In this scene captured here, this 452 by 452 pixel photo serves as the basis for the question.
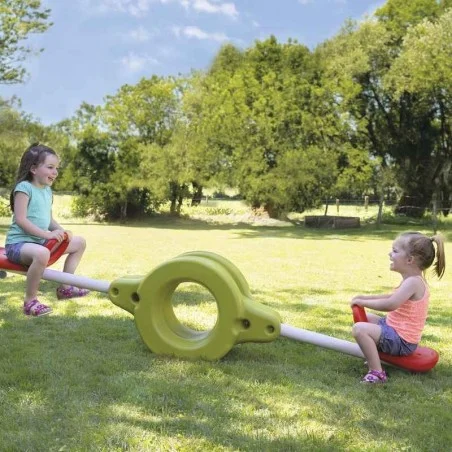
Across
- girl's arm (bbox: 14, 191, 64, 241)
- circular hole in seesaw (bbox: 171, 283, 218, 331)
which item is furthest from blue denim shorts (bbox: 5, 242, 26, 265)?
circular hole in seesaw (bbox: 171, 283, 218, 331)

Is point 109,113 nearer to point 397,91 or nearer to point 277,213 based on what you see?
point 277,213

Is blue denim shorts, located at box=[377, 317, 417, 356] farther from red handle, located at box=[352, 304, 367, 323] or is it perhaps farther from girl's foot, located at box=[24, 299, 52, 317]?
girl's foot, located at box=[24, 299, 52, 317]

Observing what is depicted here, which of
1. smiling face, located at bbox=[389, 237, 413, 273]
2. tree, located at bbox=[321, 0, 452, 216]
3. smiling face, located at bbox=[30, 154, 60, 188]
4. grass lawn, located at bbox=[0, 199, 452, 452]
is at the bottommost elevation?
grass lawn, located at bbox=[0, 199, 452, 452]

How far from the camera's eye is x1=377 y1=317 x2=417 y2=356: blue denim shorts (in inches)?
153

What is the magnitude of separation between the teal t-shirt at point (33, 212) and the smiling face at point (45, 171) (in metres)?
0.06

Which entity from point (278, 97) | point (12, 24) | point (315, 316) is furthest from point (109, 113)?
point (315, 316)

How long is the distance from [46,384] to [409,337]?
2.47m

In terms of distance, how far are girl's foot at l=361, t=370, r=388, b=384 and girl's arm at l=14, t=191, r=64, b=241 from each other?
2.61 m

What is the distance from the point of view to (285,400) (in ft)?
11.1

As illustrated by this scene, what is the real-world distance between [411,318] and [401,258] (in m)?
0.43

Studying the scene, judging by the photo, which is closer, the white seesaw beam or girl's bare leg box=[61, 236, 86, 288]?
the white seesaw beam

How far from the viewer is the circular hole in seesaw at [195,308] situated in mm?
5309

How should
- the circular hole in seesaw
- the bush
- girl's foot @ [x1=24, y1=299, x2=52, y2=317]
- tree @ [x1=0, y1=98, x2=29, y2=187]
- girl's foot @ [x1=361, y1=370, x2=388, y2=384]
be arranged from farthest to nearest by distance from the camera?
the bush → tree @ [x1=0, y1=98, x2=29, y2=187] → the circular hole in seesaw → girl's foot @ [x1=24, y1=299, x2=52, y2=317] → girl's foot @ [x1=361, y1=370, x2=388, y2=384]

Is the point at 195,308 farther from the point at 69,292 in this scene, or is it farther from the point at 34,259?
the point at 34,259
